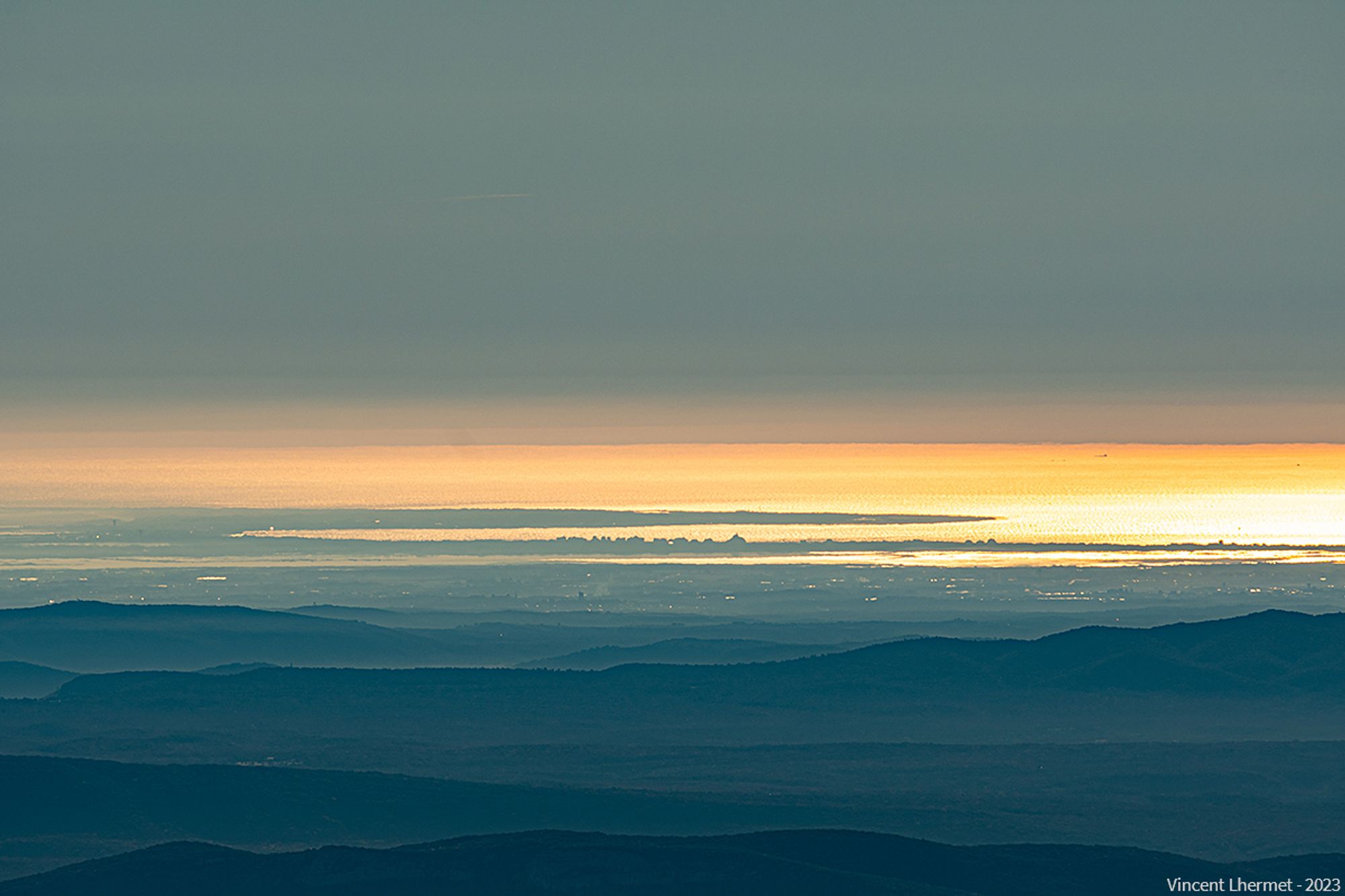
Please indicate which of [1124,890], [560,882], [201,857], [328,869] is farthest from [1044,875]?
[201,857]

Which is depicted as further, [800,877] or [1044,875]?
[1044,875]

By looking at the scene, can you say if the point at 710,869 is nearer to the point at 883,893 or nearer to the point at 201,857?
the point at 883,893

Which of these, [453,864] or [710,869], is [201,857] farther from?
[710,869]

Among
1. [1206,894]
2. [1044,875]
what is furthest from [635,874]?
[1206,894]

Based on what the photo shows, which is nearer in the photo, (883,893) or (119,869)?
(883,893)

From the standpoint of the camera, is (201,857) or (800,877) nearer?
(800,877)

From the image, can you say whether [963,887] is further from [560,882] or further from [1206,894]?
[560,882]

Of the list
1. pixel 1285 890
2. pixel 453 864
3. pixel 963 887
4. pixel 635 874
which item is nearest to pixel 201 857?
pixel 453 864
